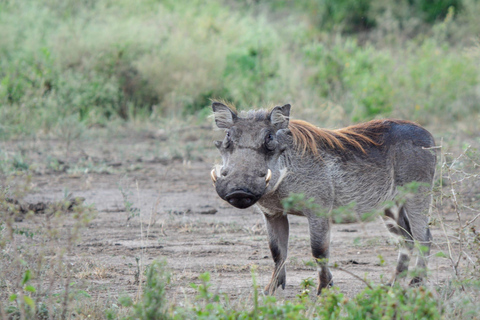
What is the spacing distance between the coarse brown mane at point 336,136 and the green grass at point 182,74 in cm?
Result: 553

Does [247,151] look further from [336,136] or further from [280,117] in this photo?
[336,136]

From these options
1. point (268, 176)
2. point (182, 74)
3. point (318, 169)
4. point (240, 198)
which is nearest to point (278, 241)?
point (318, 169)

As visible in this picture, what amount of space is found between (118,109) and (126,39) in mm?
1486

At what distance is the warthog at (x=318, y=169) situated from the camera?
399 cm

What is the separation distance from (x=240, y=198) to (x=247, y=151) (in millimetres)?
430

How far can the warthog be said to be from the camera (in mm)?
3988

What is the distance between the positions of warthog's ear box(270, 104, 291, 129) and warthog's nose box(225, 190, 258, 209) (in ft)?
2.58

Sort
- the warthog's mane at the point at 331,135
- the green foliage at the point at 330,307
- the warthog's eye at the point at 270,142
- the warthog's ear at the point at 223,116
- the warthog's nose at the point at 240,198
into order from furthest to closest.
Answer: the warthog's mane at the point at 331,135
the warthog's ear at the point at 223,116
the warthog's eye at the point at 270,142
the warthog's nose at the point at 240,198
the green foliage at the point at 330,307

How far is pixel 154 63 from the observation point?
1159 centimetres

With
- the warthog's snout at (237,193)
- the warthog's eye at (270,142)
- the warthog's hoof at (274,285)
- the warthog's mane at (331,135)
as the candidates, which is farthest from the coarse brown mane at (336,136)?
the warthog's hoof at (274,285)

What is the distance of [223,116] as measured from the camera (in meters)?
4.37

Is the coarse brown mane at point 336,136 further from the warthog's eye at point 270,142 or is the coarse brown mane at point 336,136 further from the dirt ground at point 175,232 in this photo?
the dirt ground at point 175,232

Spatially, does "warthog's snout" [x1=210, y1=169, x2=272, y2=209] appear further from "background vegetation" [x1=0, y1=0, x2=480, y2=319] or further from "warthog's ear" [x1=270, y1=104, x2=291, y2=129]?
"background vegetation" [x1=0, y1=0, x2=480, y2=319]

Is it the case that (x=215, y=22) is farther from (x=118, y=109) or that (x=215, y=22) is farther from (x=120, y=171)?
(x=120, y=171)
